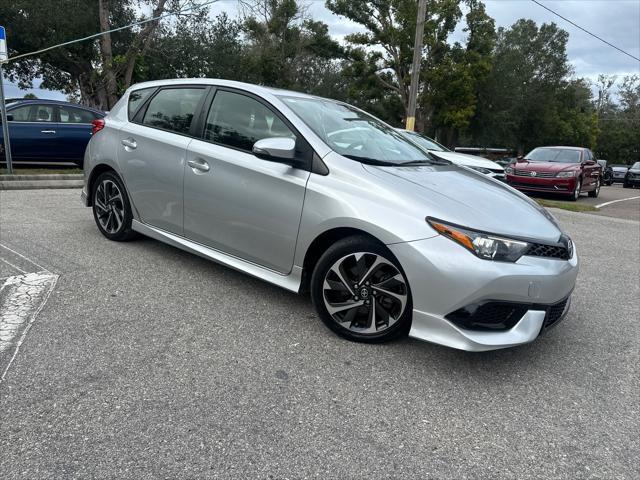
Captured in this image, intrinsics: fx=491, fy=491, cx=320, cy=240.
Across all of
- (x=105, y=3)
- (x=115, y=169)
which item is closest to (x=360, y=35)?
(x=105, y=3)

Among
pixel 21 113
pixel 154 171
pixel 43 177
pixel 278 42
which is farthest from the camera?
pixel 278 42

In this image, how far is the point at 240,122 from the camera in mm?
3680

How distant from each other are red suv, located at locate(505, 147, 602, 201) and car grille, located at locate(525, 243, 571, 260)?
1068 cm

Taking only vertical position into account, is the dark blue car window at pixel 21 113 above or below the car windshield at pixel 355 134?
below

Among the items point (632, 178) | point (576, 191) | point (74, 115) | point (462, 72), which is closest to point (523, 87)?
point (462, 72)

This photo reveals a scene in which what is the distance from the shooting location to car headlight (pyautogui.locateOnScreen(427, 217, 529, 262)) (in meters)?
2.61

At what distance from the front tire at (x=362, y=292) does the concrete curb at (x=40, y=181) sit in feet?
25.5

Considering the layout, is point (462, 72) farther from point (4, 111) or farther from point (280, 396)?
point (280, 396)

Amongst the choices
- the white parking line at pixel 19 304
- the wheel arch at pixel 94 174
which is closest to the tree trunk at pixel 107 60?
the wheel arch at pixel 94 174

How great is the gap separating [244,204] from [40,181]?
734 centimetres

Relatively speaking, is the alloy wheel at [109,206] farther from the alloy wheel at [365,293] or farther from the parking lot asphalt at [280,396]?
A: the alloy wheel at [365,293]

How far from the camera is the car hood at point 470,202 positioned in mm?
2734

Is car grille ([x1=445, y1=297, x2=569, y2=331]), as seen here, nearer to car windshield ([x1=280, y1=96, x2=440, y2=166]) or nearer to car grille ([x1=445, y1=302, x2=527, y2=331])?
car grille ([x1=445, y1=302, x2=527, y2=331])

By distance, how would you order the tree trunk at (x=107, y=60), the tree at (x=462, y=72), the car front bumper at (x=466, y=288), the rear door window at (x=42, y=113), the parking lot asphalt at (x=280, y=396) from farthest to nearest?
the tree at (x=462, y=72) < the tree trunk at (x=107, y=60) < the rear door window at (x=42, y=113) < the car front bumper at (x=466, y=288) < the parking lot asphalt at (x=280, y=396)
